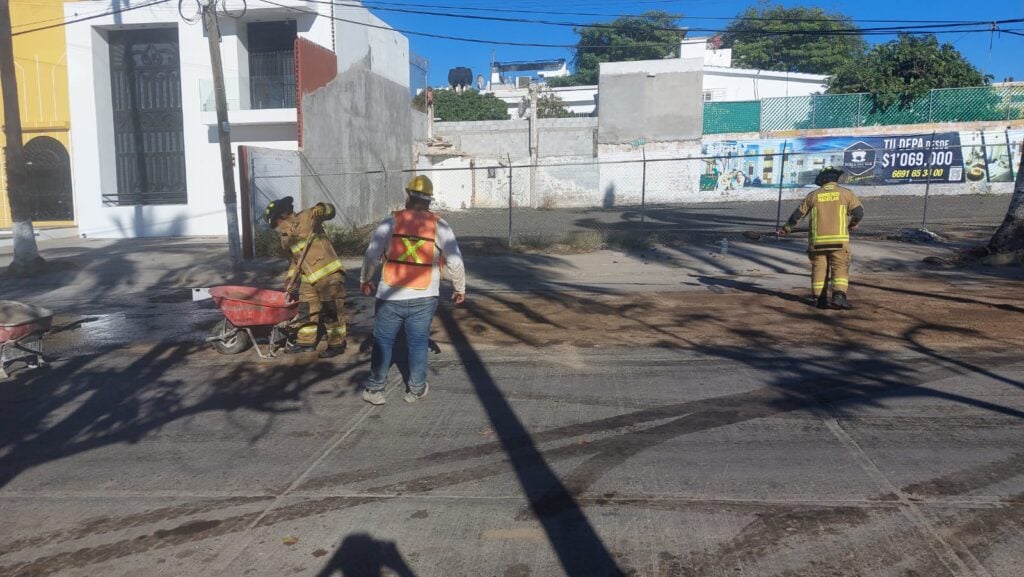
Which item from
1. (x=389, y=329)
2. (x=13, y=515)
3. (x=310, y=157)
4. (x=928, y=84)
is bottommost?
(x=13, y=515)

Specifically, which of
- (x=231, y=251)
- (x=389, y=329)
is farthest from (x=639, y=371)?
(x=231, y=251)

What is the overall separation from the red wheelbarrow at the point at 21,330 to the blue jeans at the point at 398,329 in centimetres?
338

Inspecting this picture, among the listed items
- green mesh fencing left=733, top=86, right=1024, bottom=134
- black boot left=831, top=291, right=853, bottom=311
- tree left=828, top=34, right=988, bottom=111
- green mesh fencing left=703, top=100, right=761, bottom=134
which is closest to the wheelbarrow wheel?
black boot left=831, top=291, right=853, bottom=311

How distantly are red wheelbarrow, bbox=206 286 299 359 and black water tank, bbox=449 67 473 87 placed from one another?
54.1 metres

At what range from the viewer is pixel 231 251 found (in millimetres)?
16125

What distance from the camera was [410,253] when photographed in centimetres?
627

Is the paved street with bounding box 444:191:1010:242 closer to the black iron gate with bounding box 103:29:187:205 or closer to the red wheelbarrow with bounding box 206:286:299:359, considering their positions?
the black iron gate with bounding box 103:29:187:205

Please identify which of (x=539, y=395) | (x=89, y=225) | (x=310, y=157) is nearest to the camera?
(x=539, y=395)

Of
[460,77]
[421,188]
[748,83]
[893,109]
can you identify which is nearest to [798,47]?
[748,83]

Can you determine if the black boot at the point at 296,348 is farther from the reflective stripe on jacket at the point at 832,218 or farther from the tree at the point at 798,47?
the tree at the point at 798,47

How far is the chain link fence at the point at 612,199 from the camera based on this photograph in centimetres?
1792

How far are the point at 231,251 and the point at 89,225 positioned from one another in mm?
11654

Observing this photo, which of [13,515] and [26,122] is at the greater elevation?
[26,122]

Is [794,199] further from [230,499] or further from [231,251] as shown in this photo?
[230,499]
